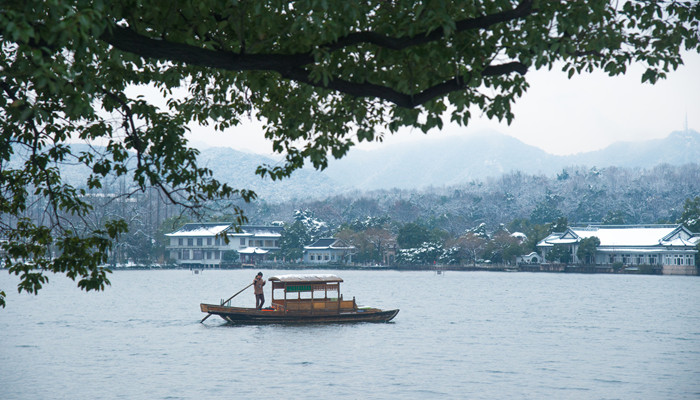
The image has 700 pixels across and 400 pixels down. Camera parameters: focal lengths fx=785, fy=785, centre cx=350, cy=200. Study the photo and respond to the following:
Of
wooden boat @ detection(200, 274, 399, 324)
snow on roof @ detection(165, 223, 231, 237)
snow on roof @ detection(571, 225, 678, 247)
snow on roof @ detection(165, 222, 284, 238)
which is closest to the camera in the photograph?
wooden boat @ detection(200, 274, 399, 324)

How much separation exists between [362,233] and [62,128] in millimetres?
102451

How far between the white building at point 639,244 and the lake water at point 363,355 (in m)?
46.1

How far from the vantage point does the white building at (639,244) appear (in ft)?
287

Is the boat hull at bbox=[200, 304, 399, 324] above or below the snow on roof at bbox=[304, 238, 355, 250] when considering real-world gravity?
below

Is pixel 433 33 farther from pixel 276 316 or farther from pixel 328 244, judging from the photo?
pixel 328 244

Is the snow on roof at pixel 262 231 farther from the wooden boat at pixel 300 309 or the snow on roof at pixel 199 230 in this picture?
the wooden boat at pixel 300 309

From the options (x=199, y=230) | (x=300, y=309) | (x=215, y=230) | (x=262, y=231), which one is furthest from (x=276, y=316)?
(x=262, y=231)

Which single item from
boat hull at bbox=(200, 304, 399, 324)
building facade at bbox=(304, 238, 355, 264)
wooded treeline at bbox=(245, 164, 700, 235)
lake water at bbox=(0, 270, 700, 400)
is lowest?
lake water at bbox=(0, 270, 700, 400)

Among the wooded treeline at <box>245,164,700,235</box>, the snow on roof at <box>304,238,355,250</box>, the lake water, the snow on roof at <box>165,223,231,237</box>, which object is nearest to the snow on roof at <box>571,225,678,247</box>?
the wooded treeline at <box>245,164,700,235</box>

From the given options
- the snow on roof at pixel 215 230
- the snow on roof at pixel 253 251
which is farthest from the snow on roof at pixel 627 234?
the snow on roof at pixel 215 230

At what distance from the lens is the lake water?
1945 cm

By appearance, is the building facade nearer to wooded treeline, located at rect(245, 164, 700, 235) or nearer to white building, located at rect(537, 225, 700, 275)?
wooded treeline, located at rect(245, 164, 700, 235)

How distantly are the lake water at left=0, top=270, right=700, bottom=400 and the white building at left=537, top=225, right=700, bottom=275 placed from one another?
151ft

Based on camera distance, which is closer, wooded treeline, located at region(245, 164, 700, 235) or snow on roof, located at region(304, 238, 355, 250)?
snow on roof, located at region(304, 238, 355, 250)
